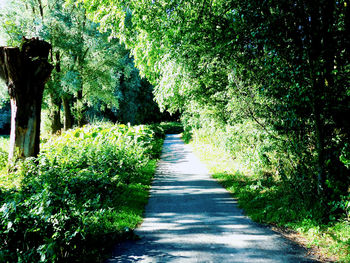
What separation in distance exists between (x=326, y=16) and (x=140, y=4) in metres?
4.86

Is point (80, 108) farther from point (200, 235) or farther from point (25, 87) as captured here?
point (200, 235)

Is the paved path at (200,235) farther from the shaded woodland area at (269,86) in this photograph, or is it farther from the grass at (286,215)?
the shaded woodland area at (269,86)

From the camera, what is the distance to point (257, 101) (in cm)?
544

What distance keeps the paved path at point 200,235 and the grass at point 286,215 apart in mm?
279

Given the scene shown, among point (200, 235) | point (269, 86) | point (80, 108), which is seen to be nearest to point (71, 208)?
point (200, 235)

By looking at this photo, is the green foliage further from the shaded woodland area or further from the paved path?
the paved path

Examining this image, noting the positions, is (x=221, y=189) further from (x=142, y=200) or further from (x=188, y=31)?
(x=188, y=31)

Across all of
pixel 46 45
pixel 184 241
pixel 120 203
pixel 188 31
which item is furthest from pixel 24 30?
pixel 184 241

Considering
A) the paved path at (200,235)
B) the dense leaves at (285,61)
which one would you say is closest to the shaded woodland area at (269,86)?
the dense leaves at (285,61)

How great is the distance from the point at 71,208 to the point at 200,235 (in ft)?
7.14

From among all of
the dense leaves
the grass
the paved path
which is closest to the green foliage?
the paved path

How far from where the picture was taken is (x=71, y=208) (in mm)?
3238

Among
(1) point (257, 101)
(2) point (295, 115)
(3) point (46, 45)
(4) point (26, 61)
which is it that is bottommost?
(2) point (295, 115)

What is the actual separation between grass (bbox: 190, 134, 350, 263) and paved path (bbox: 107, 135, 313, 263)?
279mm
